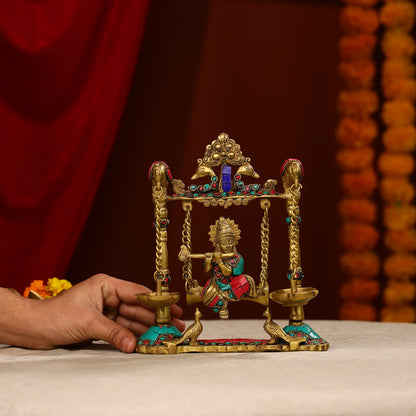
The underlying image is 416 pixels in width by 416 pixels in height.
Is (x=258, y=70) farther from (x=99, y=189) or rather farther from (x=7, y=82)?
(x=7, y=82)

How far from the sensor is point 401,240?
2725 millimetres

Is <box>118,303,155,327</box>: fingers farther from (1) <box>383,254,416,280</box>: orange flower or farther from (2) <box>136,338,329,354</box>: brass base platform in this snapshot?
(1) <box>383,254,416,280</box>: orange flower

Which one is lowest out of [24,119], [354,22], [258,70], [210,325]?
[210,325]

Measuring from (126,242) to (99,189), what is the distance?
224 mm

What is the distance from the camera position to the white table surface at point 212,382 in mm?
747

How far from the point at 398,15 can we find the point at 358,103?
1.26ft

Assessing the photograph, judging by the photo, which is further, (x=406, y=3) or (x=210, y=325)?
(x=406, y=3)

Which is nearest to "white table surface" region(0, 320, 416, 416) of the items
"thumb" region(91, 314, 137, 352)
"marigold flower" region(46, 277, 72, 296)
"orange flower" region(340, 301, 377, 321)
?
"thumb" region(91, 314, 137, 352)

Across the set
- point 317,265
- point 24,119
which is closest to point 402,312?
point 317,265

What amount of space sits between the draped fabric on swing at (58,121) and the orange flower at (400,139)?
1.08 metres

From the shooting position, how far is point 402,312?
272 centimetres

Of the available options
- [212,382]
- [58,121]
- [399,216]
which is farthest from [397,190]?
[212,382]

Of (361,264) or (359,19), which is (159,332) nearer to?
(361,264)

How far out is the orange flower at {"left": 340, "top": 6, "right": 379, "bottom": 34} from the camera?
2736 mm
